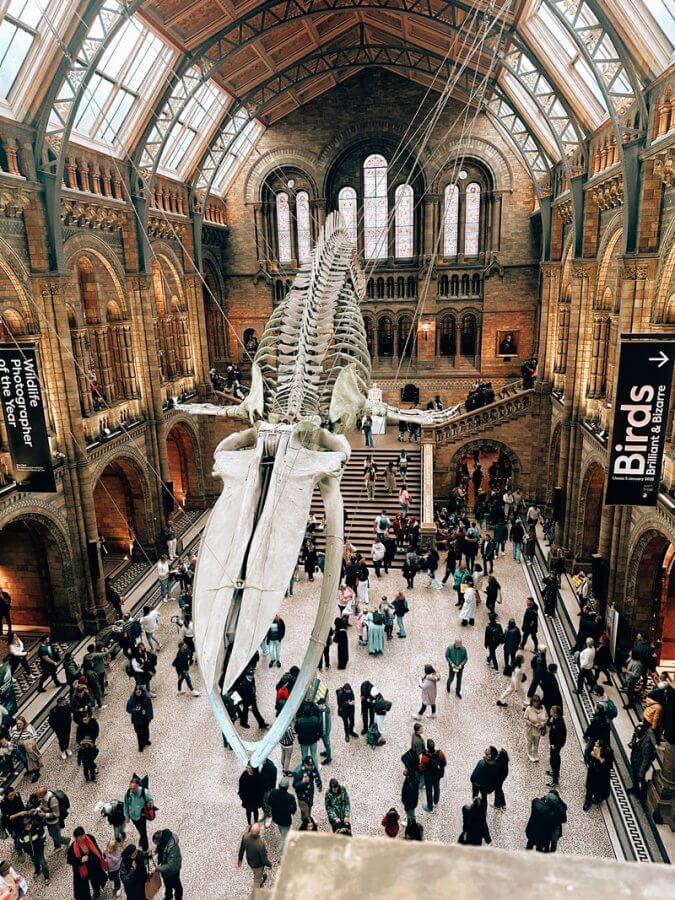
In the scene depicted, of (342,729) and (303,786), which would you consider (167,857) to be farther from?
(342,729)

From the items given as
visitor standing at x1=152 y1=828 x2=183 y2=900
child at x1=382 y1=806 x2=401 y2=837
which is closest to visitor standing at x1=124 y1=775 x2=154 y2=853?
visitor standing at x1=152 y1=828 x2=183 y2=900

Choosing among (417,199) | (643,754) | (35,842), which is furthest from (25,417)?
(417,199)

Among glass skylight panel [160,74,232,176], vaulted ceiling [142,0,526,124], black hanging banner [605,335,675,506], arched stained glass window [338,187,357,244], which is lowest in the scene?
black hanging banner [605,335,675,506]

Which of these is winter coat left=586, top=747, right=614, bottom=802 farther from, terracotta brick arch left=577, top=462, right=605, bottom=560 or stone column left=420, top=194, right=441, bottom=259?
→ stone column left=420, top=194, right=441, bottom=259

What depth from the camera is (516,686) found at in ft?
37.6

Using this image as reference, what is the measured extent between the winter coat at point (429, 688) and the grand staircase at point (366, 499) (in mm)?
7389

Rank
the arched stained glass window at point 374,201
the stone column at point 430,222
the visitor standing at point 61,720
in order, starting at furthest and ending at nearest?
1. the arched stained glass window at point 374,201
2. the stone column at point 430,222
3. the visitor standing at point 61,720

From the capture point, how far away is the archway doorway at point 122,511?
19.8 m

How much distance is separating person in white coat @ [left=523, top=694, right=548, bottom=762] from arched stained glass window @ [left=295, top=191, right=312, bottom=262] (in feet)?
74.0

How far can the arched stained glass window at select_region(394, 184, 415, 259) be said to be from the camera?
28.0 metres

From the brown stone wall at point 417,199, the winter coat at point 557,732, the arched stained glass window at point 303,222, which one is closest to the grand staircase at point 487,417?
the brown stone wall at point 417,199

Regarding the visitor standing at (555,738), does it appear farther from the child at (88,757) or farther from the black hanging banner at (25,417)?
the black hanging banner at (25,417)

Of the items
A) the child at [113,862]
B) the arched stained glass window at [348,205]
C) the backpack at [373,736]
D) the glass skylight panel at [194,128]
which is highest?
the glass skylight panel at [194,128]

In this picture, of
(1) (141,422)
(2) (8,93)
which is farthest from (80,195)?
(1) (141,422)
